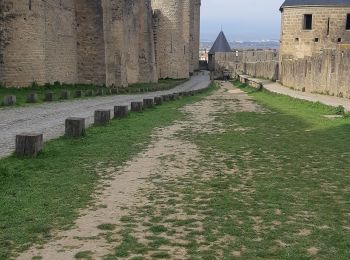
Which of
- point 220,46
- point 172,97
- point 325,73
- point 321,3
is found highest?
point 321,3

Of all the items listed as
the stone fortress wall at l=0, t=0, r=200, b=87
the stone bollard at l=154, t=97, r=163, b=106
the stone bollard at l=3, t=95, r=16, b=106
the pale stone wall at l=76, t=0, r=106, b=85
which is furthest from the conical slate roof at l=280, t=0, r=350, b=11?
the stone bollard at l=3, t=95, r=16, b=106

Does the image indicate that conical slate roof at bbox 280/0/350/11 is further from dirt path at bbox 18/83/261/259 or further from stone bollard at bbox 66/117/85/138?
stone bollard at bbox 66/117/85/138

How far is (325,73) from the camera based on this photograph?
2555cm

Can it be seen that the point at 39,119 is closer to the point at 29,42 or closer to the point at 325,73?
→ the point at 29,42

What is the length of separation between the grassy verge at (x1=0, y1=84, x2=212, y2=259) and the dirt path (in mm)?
174

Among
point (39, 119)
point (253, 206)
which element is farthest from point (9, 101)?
point (253, 206)

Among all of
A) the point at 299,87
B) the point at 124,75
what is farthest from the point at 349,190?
the point at 124,75

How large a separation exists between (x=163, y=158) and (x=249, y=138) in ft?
9.96

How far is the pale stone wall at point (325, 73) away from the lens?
74.8ft

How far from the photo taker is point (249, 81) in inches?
1708

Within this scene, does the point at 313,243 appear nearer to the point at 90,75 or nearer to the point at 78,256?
the point at 78,256

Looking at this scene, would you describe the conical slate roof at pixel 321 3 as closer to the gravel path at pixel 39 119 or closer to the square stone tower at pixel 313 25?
the square stone tower at pixel 313 25

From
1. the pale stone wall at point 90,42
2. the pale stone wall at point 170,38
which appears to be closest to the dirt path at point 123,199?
the pale stone wall at point 90,42

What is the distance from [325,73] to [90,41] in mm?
14099
